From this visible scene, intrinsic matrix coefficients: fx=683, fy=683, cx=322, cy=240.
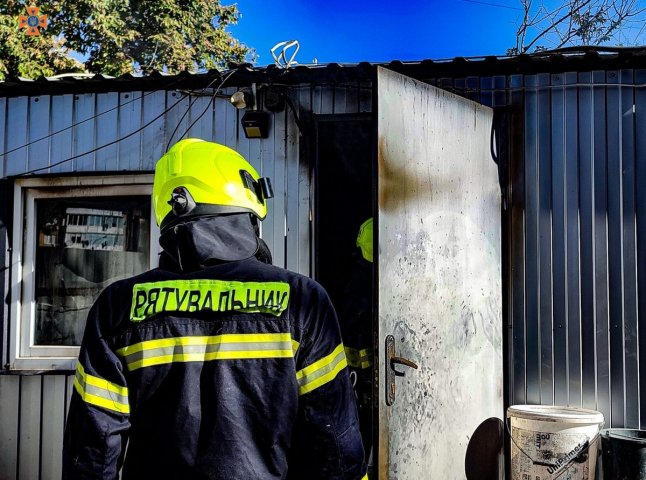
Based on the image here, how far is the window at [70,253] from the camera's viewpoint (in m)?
5.13

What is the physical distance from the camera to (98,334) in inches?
79.5

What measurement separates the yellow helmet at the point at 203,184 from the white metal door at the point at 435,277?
49.5 inches

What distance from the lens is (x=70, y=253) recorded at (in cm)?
519

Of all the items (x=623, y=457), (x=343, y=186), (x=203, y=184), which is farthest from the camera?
(x=343, y=186)

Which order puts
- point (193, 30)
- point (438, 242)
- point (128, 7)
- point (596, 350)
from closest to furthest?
point (438, 242)
point (596, 350)
point (128, 7)
point (193, 30)

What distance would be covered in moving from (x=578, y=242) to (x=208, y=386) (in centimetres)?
340

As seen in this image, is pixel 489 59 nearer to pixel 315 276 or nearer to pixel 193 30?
pixel 315 276

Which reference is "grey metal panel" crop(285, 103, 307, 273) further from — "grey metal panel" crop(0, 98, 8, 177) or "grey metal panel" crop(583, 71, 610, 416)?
"grey metal panel" crop(0, 98, 8, 177)

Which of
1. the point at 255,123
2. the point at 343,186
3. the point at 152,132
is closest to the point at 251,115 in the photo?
the point at 255,123

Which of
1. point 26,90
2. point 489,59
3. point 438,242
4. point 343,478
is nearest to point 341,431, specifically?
point 343,478

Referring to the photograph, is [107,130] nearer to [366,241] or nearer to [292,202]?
[292,202]

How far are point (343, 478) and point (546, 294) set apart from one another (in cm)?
304

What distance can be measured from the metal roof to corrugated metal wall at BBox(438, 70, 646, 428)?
105 mm

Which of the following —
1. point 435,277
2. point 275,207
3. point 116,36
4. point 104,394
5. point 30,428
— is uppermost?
point 116,36
